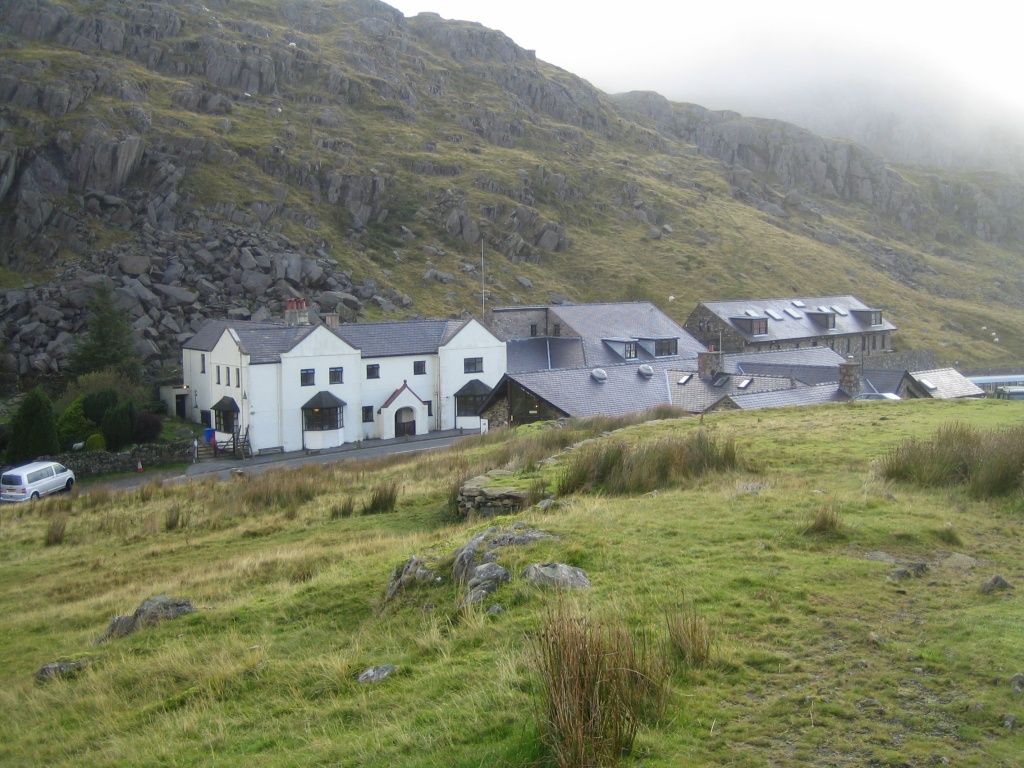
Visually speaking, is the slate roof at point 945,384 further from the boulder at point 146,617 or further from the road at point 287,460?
the boulder at point 146,617

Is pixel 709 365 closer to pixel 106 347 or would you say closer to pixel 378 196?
pixel 106 347

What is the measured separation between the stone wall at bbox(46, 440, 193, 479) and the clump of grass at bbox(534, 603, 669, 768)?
42576 mm

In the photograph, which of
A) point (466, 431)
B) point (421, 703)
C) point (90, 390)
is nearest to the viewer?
point (421, 703)

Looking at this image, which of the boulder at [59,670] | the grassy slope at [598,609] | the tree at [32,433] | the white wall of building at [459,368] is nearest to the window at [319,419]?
the white wall of building at [459,368]

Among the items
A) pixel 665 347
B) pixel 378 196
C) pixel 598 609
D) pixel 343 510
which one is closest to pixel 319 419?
pixel 665 347

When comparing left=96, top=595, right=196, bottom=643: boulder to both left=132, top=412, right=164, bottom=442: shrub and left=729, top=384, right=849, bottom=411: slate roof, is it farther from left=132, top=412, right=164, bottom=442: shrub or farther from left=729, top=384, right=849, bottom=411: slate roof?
left=132, top=412, right=164, bottom=442: shrub

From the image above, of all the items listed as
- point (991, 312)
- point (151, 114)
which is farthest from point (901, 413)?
point (991, 312)

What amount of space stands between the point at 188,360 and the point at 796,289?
→ 80.5 m

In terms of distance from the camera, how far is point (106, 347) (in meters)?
57.4

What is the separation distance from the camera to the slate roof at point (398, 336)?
55188 millimetres

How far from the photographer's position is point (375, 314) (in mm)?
79000

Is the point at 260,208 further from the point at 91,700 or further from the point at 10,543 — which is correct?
the point at 91,700

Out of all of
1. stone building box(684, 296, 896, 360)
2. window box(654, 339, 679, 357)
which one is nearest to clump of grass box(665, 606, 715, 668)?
window box(654, 339, 679, 357)

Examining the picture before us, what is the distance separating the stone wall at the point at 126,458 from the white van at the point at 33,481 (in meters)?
2.84
